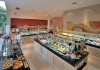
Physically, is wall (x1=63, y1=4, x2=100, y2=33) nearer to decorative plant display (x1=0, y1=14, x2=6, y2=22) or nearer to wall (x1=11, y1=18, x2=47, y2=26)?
decorative plant display (x1=0, y1=14, x2=6, y2=22)

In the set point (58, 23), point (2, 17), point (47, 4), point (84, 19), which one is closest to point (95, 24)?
point (84, 19)

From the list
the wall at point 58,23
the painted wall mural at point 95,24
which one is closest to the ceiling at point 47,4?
the painted wall mural at point 95,24

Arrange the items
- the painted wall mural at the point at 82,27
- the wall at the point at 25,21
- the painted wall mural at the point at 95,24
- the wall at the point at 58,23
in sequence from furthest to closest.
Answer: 1. the wall at the point at 58,23
2. the wall at the point at 25,21
3. the painted wall mural at the point at 82,27
4. the painted wall mural at the point at 95,24

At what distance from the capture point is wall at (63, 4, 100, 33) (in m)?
5.75

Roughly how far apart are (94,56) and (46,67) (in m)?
2.86

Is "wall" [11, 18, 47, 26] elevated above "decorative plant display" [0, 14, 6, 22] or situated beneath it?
elevated above

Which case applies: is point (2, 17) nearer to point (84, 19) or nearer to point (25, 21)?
point (84, 19)

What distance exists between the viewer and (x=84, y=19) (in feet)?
21.6

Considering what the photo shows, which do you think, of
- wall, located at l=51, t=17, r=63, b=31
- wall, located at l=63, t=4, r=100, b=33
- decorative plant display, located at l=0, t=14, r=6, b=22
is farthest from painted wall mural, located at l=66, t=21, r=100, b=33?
wall, located at l=51, t=17, r=63, b=31

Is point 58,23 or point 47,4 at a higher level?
point 47,4

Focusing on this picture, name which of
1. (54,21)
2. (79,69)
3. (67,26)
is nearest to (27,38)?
(67,26)

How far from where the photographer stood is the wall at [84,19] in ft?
18.9

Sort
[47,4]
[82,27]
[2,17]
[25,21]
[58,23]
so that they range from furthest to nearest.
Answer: [58,23]
[25,21]
[82,27]
[2,17]
[47,4]

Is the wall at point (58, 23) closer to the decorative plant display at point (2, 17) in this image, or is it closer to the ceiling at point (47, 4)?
the ceiling at point (47, 4)
